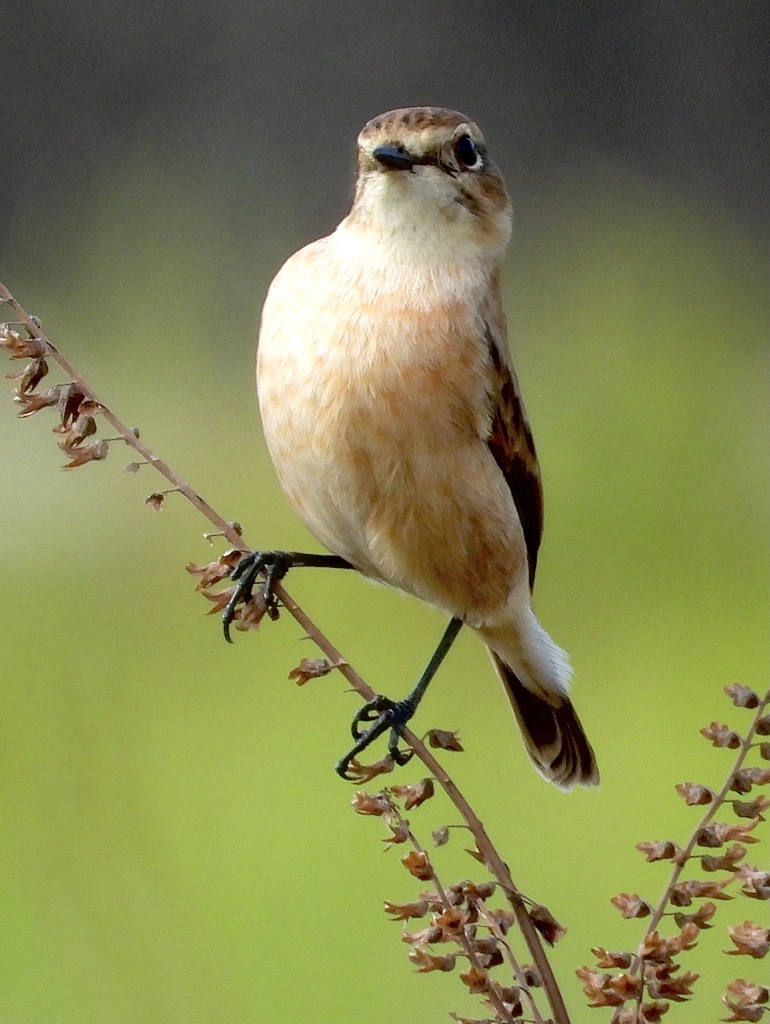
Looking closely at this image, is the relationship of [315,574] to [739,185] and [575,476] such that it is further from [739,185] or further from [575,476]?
[739,185]

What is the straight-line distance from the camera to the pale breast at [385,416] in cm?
84

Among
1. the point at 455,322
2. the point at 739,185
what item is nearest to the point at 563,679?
the point at 455,322

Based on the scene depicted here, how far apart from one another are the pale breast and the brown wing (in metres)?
0.01

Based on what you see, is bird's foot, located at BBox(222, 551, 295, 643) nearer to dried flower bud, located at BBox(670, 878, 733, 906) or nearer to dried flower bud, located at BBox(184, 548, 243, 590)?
dried flower bud, located at BBox(184, 548, 243, 590)

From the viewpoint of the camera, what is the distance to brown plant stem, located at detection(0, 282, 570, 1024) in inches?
22.0

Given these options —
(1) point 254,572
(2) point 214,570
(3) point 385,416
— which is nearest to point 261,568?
(1) point 254,572

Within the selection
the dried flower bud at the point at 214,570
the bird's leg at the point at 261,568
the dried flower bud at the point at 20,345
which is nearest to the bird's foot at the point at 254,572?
the bird's leg at the point at 261,568

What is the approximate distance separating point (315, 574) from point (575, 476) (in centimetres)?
37

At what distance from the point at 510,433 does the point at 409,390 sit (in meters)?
0.12

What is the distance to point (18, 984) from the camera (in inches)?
51.5

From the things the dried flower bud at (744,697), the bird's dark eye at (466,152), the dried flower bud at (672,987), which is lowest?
the dried flower bud at (672,987)

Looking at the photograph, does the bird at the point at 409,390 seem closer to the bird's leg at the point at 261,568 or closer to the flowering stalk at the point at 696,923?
the bird's leg at the point at 261,568

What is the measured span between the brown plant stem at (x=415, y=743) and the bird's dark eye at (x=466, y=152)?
357mm

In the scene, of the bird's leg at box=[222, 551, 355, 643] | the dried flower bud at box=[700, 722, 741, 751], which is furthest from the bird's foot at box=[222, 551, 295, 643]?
the dried flower bud at box=[700, 722, 741, 751]
